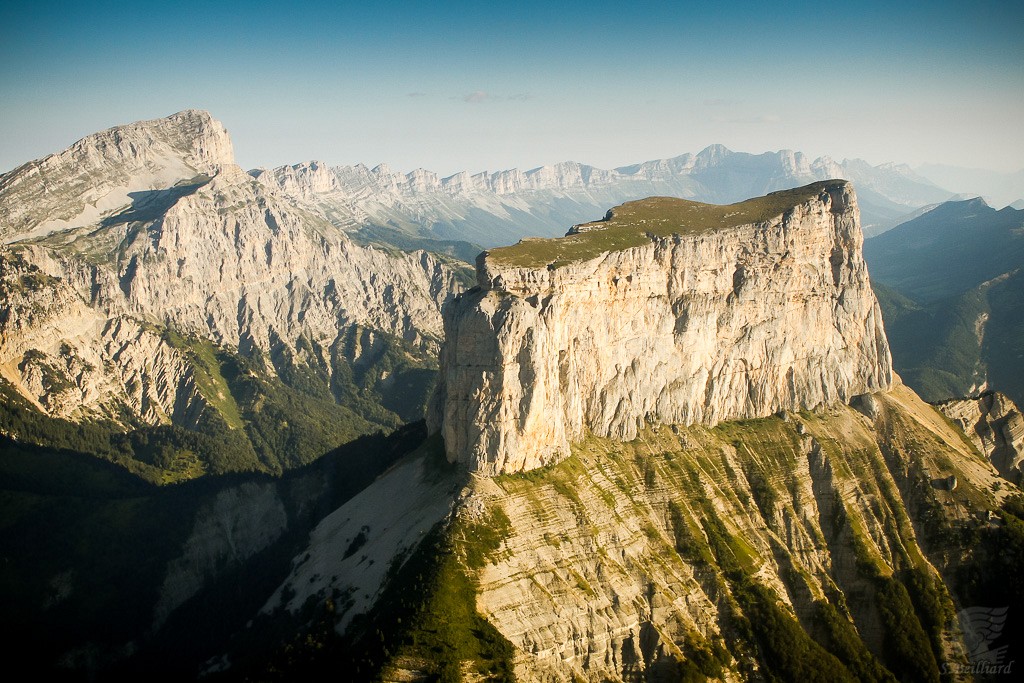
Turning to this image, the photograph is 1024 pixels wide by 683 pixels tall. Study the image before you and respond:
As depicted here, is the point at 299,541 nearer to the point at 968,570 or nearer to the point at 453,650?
the point at 453,650

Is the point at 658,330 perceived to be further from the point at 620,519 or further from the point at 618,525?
the point at 618,525

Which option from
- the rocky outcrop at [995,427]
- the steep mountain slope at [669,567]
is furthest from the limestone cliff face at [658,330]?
the rocky outcrop at [995,427]

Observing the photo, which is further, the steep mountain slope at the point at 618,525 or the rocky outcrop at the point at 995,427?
the rocky outcrop at the point at 995,427

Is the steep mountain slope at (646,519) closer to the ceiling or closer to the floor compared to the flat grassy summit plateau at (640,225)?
closer to the floor

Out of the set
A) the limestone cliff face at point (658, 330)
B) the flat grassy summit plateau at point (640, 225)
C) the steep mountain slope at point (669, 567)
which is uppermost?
the flat grassy summit plateau at point (640, 225)

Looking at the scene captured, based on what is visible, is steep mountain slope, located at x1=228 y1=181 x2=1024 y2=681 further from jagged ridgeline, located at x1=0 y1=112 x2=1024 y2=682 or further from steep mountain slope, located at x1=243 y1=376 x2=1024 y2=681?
jagged ridgeline, located at x1=0 y1=112 x2=1024 y2=682

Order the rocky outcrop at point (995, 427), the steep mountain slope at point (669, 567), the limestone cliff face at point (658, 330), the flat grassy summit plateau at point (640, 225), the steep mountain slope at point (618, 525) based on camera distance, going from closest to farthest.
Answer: the steep mountain slope at point (669, 567) < the steep mountain slope at point (618, 525) < the limestone cliff face at point (658, 330) < the flat grassy summit plateau at point (640, 225) < the rocky outcrop at point (995, 427)

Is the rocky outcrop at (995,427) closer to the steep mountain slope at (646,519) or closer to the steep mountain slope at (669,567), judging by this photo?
the steep mountain slope at (646,519)
